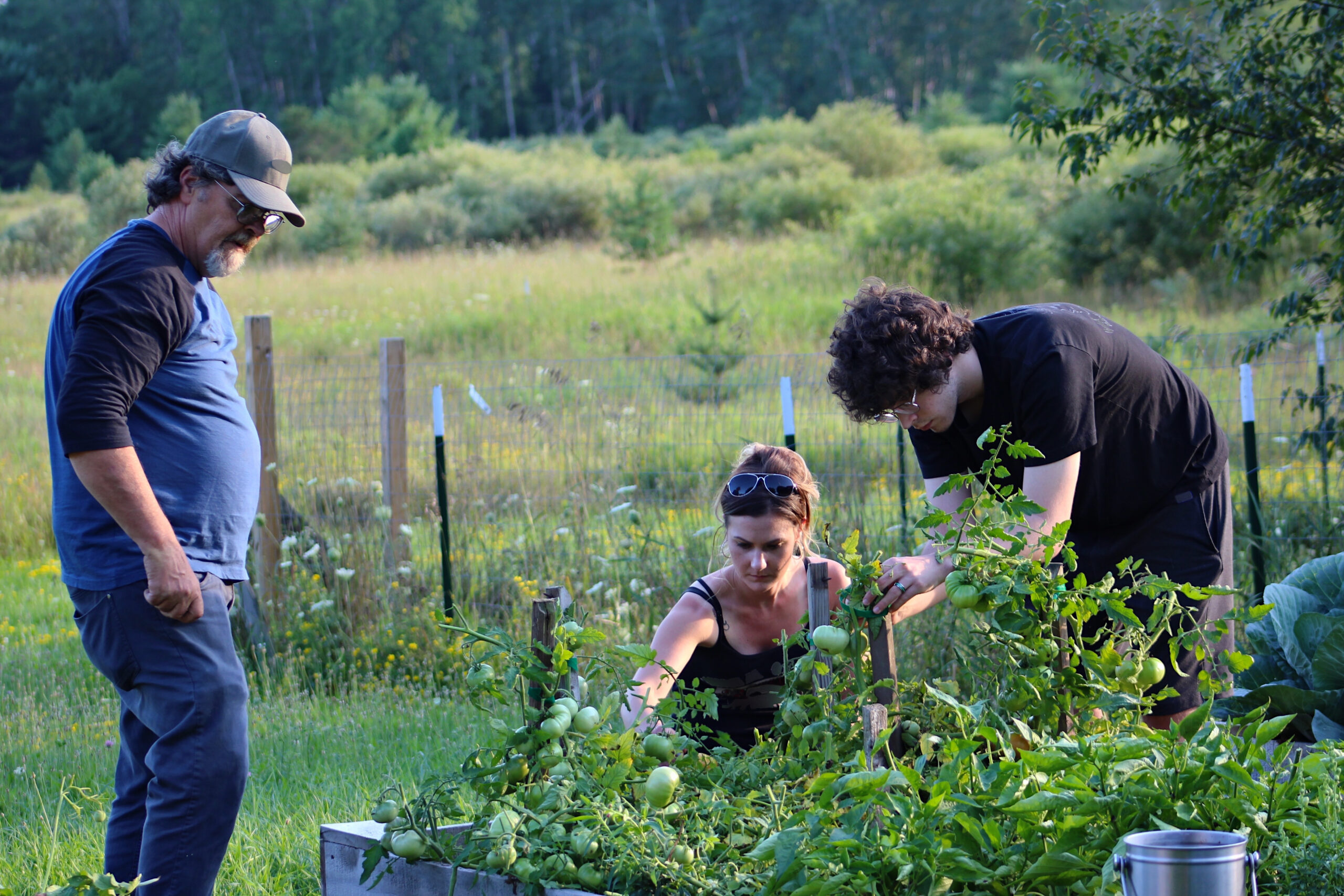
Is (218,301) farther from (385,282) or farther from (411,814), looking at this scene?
(385,282)

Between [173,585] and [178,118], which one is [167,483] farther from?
[178,118]

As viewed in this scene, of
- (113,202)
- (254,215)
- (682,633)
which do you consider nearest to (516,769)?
(682,633)

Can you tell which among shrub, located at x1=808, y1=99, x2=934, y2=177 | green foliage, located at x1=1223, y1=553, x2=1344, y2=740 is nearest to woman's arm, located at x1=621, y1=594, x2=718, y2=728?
green foliage, located at x1=1223, y1=553, x2=1344, y2=740

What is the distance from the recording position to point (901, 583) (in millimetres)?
1712

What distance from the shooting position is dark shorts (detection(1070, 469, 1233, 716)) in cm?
266

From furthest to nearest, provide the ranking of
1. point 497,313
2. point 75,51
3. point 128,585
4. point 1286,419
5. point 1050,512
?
1. point 75,51
2. point 497,313
3. point 1286,419
4. point 128,585
5. point 1050,512

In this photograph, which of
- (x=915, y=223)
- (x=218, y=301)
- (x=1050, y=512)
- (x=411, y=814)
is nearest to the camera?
(x=411, y=814)

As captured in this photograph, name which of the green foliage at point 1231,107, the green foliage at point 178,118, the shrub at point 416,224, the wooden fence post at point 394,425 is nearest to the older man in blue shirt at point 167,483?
the wooden fence post at point 394,425

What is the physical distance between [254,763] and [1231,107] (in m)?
4.88

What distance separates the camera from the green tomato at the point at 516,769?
63.9 inches

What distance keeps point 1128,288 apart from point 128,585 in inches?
708

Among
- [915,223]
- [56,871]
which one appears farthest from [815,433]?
[915,223]

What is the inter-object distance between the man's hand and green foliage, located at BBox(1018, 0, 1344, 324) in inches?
172

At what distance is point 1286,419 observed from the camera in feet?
26.2
